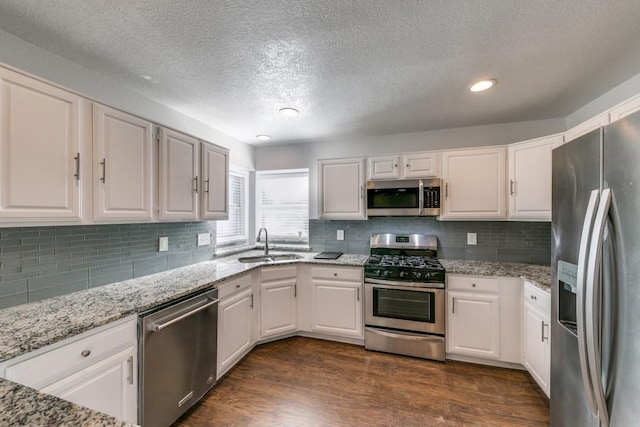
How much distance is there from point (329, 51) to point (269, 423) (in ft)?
8.05

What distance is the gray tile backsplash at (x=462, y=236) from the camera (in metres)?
2.75

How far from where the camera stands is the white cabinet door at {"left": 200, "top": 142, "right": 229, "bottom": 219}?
2424mm

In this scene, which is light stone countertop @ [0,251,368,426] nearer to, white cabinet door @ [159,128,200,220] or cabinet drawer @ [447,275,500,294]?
white cabinet door @ [159,128,200,220]

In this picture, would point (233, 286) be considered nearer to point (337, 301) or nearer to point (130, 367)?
point (130, 367)

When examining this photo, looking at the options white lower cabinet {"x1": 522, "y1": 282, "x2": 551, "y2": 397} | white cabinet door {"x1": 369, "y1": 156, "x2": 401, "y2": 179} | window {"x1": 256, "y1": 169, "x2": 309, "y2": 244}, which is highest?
white cabinet door {"x1": 369, "y1": 156, "x2": 401, "y2": 179}

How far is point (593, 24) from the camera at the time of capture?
52.6 inches

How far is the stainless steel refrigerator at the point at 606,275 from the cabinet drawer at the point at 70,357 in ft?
7.06

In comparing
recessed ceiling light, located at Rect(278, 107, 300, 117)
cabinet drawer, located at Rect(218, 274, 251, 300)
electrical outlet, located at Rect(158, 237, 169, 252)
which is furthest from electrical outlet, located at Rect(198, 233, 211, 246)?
recessed ceiling light, located at Rect(278, 107, 300, 117)

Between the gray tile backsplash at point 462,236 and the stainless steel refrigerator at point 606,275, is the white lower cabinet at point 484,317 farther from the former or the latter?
the stainless steel refrigerator at point 606,275

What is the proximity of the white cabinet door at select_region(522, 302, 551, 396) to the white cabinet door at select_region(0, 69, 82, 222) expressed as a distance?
3225 mm

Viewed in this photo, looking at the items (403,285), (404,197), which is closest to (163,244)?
(403,285)

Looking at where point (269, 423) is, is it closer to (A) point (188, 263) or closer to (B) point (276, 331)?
(B) point (276, 331)

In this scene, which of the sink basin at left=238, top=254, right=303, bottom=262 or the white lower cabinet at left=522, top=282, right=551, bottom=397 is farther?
the sink basin at left=238, top=254, right=303, bottom=262

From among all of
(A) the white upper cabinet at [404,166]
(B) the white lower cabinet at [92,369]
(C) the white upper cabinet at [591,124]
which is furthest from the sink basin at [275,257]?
(C) the white upper cabinet at [591,124]
